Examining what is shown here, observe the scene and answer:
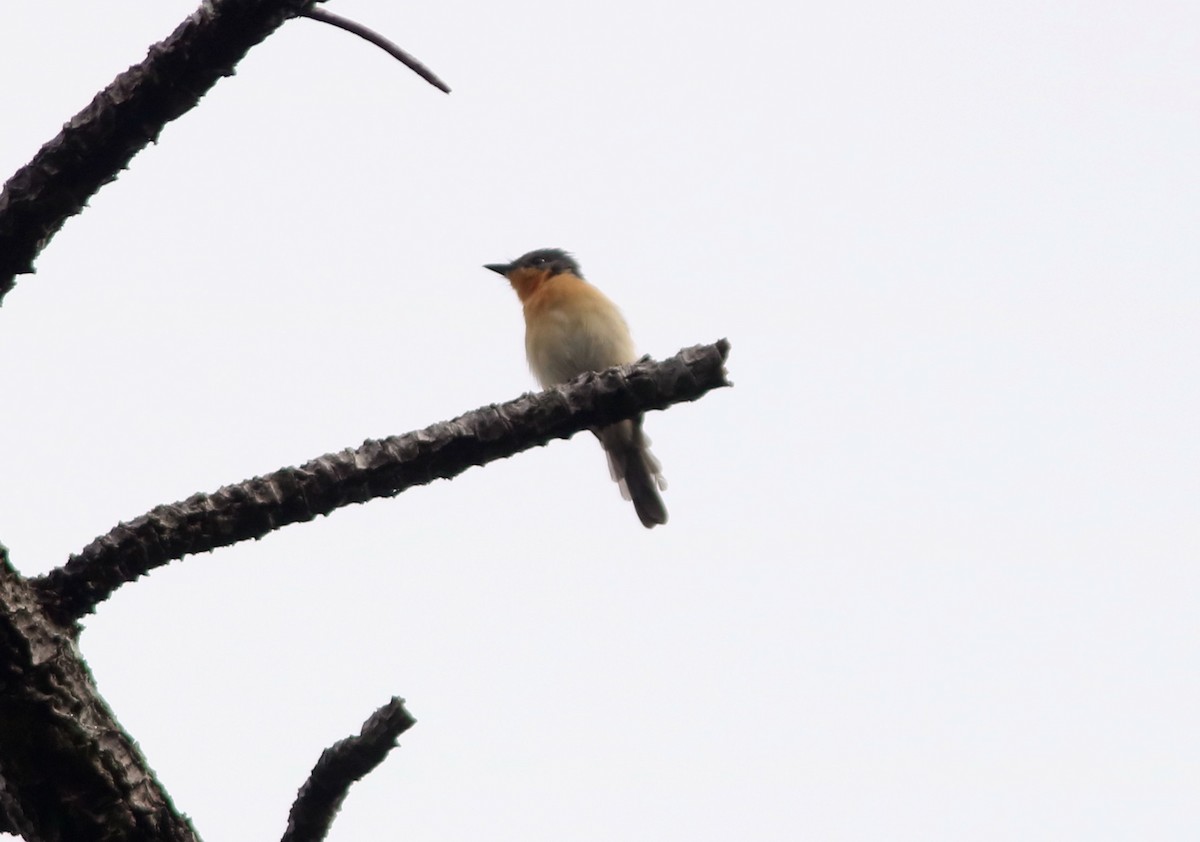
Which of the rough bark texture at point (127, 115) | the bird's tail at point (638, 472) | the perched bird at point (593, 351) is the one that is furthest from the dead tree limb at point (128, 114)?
the bird's tail at point (638, 472)

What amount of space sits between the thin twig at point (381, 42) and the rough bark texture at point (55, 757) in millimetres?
1274

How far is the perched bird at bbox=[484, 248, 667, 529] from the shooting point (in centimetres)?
872

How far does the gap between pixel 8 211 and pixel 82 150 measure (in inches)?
8.0

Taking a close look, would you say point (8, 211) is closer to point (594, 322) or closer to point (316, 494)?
point (316, 494)

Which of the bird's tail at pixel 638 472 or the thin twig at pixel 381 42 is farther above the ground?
the bird's tail at pixel 638 472

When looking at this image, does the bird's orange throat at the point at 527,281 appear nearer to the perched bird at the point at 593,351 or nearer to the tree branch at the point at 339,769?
the perched bird at the point at 593,351

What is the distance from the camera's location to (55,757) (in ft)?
6.63

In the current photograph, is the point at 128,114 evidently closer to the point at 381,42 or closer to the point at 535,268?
the point at 381,42

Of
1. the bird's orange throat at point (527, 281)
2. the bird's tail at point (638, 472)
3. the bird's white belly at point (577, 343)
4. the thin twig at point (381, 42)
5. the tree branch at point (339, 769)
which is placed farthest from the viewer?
the bird's orange throat at point (527, 281)

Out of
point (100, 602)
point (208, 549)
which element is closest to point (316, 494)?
point (208, 549)

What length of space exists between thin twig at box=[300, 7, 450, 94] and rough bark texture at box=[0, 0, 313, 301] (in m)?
0.13

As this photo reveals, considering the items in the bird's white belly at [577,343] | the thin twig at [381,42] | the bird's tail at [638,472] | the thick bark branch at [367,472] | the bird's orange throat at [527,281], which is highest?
the bird's orange throat at [527,281]

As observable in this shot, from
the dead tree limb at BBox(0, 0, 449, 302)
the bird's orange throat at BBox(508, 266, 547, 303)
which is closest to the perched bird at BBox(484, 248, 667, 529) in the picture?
the bird's orange throat at BBox(508, 266, 547, 303)

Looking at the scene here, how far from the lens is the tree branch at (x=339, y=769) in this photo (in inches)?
88.6
